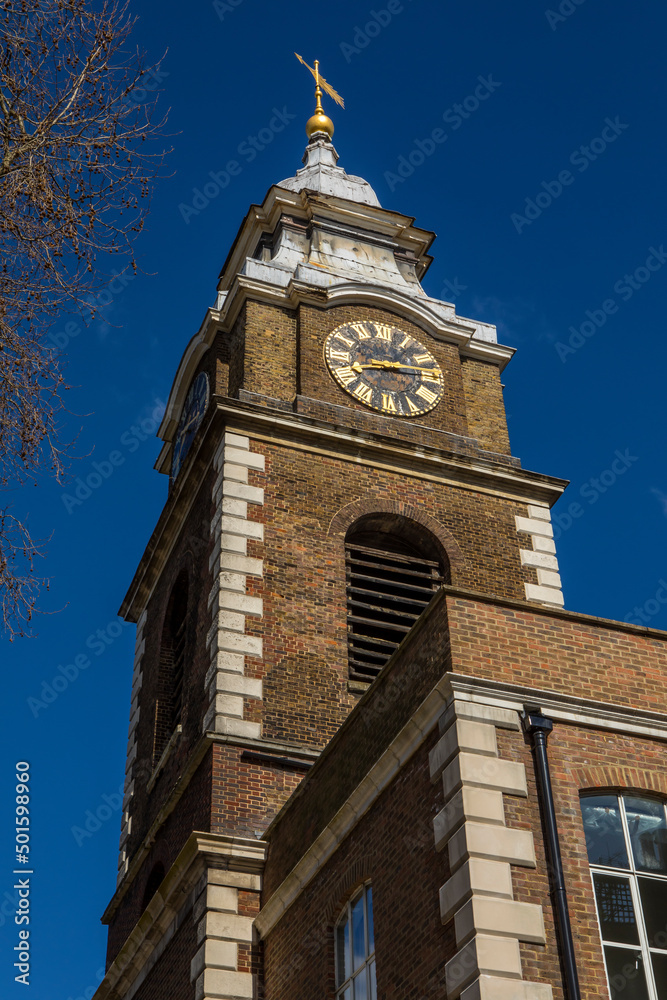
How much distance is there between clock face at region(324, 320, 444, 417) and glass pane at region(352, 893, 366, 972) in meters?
12.3

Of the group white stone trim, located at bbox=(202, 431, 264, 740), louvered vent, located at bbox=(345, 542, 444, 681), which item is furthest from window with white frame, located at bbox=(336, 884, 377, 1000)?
louvered vent, located at bbox=(345, 542, 444, 681)

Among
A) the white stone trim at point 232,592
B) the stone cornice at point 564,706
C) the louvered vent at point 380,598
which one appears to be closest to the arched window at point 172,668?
Answer: the white stone trim at point 232,592

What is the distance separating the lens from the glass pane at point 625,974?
36.7ft

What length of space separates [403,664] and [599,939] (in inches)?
139

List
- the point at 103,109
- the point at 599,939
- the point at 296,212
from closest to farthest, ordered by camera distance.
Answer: the point at 103,109 → the point at 599,939 → the point at 296,212

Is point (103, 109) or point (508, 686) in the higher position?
point (103, 109)

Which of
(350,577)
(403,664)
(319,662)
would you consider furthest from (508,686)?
(350,577)

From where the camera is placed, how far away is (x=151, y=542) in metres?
25.2

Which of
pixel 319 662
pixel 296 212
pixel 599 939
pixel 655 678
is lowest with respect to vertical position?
pixel 599 939

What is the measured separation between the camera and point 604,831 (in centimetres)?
1222

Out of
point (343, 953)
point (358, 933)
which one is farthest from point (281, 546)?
point (358, 933)

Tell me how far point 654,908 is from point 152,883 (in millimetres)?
10499

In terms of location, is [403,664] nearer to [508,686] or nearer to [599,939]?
[508,686]

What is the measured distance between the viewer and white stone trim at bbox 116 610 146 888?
22.5 m
